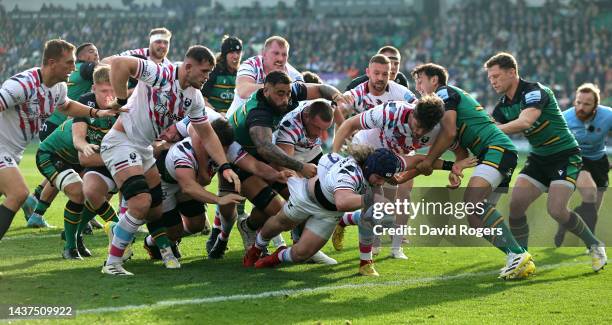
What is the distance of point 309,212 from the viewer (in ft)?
29.4

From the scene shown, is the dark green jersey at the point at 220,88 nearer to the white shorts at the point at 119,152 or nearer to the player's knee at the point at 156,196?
the player's knee at the point at 156,196

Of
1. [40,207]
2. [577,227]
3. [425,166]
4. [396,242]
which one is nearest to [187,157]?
[425,166]

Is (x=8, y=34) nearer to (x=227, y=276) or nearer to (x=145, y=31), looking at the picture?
(x=145, y=31)

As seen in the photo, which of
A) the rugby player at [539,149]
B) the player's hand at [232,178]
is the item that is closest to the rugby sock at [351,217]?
the player's hand at [232,178]

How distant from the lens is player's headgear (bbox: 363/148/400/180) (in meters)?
8.17

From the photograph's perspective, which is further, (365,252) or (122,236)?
(365,252)

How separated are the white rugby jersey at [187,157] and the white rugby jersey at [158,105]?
19.4 inches

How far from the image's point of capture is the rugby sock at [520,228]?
10.2m

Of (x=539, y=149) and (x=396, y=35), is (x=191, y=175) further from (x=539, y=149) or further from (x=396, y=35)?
(x=396, y=35)

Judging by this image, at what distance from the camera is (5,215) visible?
8.67 meters

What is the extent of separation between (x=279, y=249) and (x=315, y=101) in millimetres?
1593

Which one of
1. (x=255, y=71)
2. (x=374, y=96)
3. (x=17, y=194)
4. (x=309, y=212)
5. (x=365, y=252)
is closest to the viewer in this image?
(x=17, y=194)

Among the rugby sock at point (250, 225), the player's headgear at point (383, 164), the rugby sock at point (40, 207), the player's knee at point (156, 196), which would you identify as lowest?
the rugby sock at point (40, 207)

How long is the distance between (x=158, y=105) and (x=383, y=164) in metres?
2.31
